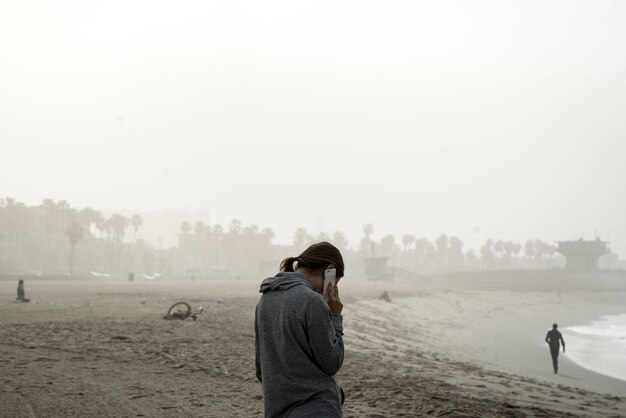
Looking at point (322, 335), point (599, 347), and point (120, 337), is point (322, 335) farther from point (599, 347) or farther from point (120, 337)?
point (599, 347)

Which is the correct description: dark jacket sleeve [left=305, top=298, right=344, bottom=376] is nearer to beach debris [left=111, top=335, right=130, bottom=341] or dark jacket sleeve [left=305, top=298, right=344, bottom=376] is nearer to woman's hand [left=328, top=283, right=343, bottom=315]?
woman's hand [left=328, top=283, right=343, bottom=315]

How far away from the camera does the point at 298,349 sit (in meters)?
2.72

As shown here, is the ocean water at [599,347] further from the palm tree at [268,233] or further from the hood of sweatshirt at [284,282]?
the palm tree at [268,233]

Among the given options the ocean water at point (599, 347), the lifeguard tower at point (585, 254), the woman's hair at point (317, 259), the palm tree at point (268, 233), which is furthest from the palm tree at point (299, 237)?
the woman's hair at point (317, 259)

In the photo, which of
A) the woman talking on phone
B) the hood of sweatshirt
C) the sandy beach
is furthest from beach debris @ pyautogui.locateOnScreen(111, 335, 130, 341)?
the hood of sweatshirt

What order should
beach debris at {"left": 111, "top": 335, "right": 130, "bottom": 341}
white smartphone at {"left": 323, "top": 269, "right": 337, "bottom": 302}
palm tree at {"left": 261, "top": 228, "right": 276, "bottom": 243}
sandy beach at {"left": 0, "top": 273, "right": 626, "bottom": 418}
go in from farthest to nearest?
palm tree at {"left": 261, "top": 228, "right": 276, "bottom": 243} → beach debris at {"left": 111, "top": 335, "right": 130, "bottom": 341} → sandy beach at {"left": 0, "top": 273, "right": 626, "bottom": 418} → white smartphone at {"left": 323, "top": 269, "right": 337, "bottom": 302}

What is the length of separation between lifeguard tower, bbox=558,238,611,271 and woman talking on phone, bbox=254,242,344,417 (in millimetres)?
119416

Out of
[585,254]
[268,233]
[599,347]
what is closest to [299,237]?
[268,233]

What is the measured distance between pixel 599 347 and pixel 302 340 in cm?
2951

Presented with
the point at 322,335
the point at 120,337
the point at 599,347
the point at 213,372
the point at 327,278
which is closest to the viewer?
the point at 322,335

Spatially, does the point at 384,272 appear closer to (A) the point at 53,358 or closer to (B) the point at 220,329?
(B) the point at 220,329

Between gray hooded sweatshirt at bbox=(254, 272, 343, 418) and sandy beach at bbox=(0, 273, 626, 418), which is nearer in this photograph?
gray hooded sweatshirt at bbox=(254, 272, 343, 418)

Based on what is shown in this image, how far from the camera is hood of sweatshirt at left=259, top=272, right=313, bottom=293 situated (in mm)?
2728

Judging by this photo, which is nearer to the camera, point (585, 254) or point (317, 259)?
point (317, 259)
